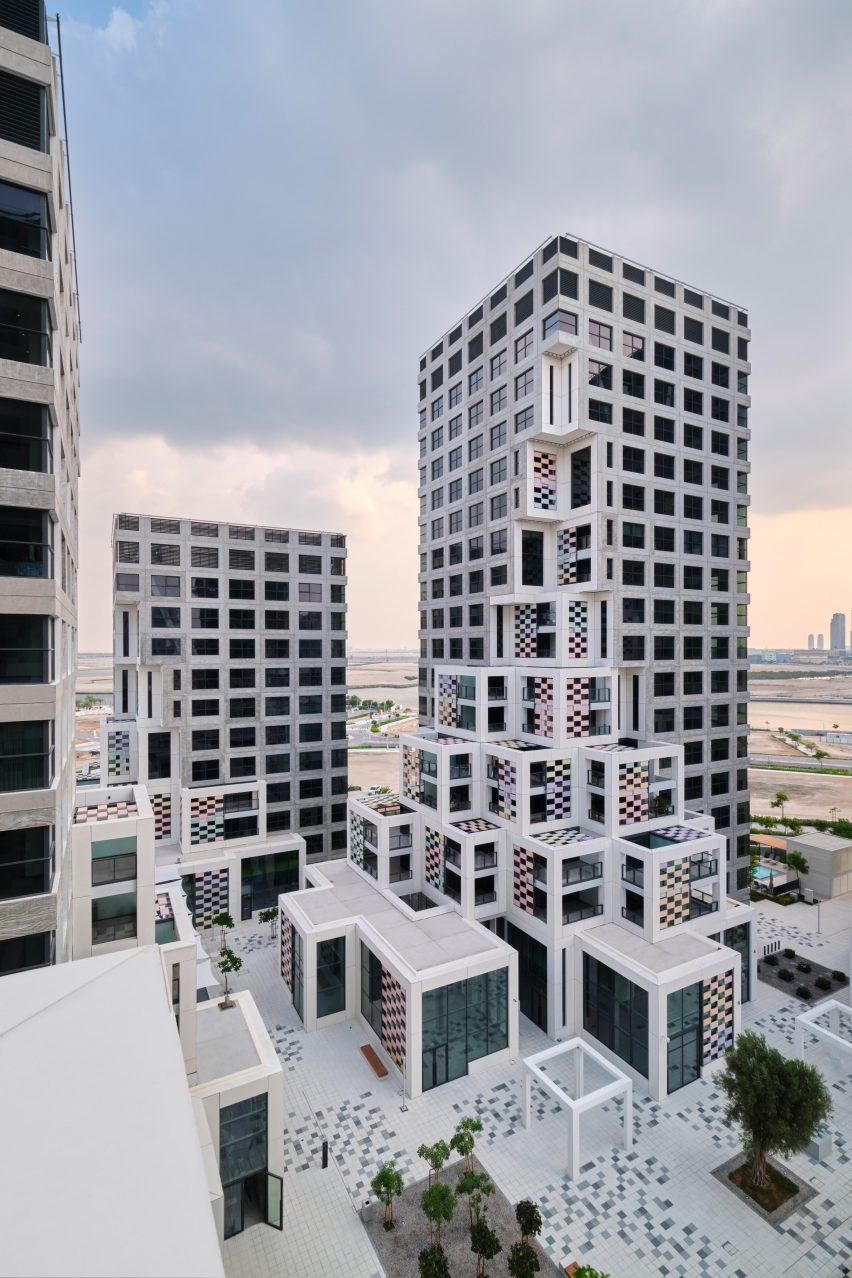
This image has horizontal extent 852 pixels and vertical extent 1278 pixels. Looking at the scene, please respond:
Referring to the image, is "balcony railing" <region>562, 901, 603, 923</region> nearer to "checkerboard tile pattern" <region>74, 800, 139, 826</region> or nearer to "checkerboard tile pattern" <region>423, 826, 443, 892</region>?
"checkerboard tile pattern" <region>423, 826, 443, 892</region>

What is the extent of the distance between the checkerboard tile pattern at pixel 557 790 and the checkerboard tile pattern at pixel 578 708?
6.20 ft

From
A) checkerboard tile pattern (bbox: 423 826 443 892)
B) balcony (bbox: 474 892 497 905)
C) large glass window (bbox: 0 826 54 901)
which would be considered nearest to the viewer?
large glass window (bbox: 0 826 54 901)

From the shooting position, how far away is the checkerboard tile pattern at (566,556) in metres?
35.4

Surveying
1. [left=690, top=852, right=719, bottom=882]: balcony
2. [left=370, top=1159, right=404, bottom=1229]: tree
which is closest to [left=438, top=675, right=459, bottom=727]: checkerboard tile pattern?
[left=690, top=852, right=719, bottom=882]: balcony

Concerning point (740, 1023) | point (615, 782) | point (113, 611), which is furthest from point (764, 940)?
point (113, 611)

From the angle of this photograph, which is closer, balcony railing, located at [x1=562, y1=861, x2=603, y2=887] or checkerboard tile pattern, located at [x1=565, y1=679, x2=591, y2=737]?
balcony railing, located at [x1=562, y1=861, x2=603, y2=887]

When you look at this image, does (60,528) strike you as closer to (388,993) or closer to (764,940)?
(388,993)

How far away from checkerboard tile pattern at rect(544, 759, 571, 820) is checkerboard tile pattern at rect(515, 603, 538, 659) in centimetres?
795

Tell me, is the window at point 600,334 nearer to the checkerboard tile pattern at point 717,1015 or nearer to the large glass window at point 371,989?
the checkerboard tile pattern at point 717,1015

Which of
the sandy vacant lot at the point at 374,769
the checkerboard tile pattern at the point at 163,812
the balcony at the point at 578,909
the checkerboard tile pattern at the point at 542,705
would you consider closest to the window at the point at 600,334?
the checkerboard tile pattern at the point at 542,705

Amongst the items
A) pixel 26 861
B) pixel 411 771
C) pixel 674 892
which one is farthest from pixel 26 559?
pixel 674 892

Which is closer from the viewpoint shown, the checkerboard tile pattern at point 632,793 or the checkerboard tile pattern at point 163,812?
the checkerboard tile pattern at point 632,793

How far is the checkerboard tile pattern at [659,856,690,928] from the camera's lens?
1053 inches

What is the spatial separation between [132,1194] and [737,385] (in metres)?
48.3
